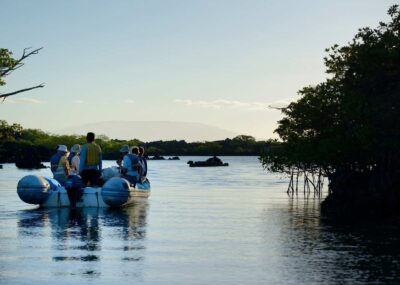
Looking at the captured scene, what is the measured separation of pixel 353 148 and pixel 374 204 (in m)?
5.41

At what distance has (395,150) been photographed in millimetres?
31250

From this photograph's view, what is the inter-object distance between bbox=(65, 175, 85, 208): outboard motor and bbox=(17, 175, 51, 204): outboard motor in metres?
0.77

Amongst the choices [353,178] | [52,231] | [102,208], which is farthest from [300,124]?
[52,231]

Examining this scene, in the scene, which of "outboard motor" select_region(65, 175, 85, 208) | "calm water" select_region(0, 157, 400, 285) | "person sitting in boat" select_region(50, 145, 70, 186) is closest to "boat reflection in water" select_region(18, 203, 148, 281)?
"calm water" select_region(0, 157, 400, 285)

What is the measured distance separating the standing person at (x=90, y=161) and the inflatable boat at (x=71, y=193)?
1.16 ft

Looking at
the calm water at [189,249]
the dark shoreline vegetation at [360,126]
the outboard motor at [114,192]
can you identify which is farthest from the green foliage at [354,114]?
the outboard motor at [114,192]

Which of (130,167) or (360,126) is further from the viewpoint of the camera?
(360,126)

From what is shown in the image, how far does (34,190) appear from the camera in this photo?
2662cm

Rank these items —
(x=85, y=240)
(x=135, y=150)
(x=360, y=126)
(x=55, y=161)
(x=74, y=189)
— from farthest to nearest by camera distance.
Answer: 1. (x=360, y=126)
2. (x=135, y=150)
3. (x=55, y=161)
4. (x=74, y=189)
5. (x=85, y=240)

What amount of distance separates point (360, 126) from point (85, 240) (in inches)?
919

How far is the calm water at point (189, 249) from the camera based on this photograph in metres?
12.7

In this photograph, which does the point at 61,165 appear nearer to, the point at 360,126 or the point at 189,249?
the point at 189,249

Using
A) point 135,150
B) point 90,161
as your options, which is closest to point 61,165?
point 90,161

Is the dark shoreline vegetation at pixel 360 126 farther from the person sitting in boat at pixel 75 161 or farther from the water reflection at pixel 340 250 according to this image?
the person sitting in boat at pixel 75 161
